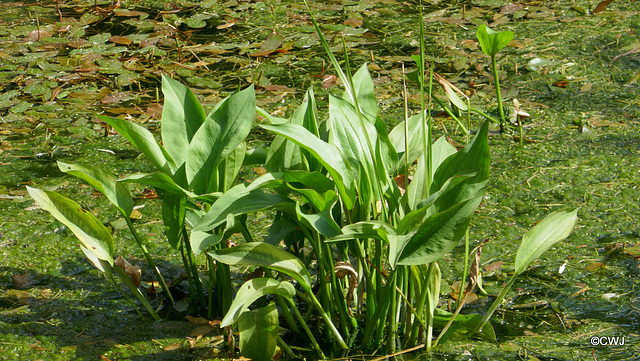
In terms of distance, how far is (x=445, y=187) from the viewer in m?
1.05

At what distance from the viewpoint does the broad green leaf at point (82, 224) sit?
1.18 m

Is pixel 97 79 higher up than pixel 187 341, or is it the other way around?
pixel 97 79

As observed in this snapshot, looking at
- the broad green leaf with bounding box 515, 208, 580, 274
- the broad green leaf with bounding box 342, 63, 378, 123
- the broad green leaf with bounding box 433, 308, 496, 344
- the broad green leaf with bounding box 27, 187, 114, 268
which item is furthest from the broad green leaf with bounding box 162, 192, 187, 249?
the broad green leaf with bounding box 515, 208, 580, 274

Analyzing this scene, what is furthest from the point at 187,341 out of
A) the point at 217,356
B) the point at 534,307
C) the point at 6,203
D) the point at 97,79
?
the point at 97,79

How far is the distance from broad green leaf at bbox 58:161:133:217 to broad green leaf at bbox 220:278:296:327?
0.37m

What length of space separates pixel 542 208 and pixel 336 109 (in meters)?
0.89

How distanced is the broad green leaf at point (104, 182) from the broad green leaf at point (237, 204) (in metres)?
0.27

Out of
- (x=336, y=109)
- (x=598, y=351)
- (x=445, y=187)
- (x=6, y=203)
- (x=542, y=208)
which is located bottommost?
(x=598, y=351)

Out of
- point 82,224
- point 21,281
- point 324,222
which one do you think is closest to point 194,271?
point 82,224

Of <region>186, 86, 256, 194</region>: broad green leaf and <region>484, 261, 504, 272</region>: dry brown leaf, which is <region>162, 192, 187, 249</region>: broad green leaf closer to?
<region>186, 86, 256, 194</region>: broad green leaf

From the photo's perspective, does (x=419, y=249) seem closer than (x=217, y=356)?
Yes

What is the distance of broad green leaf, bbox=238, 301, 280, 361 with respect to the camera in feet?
3.54

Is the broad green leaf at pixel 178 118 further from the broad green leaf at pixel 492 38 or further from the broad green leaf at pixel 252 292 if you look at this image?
the broad green leaf at pixel 492 38

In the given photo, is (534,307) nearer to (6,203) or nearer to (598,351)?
(598,351)
